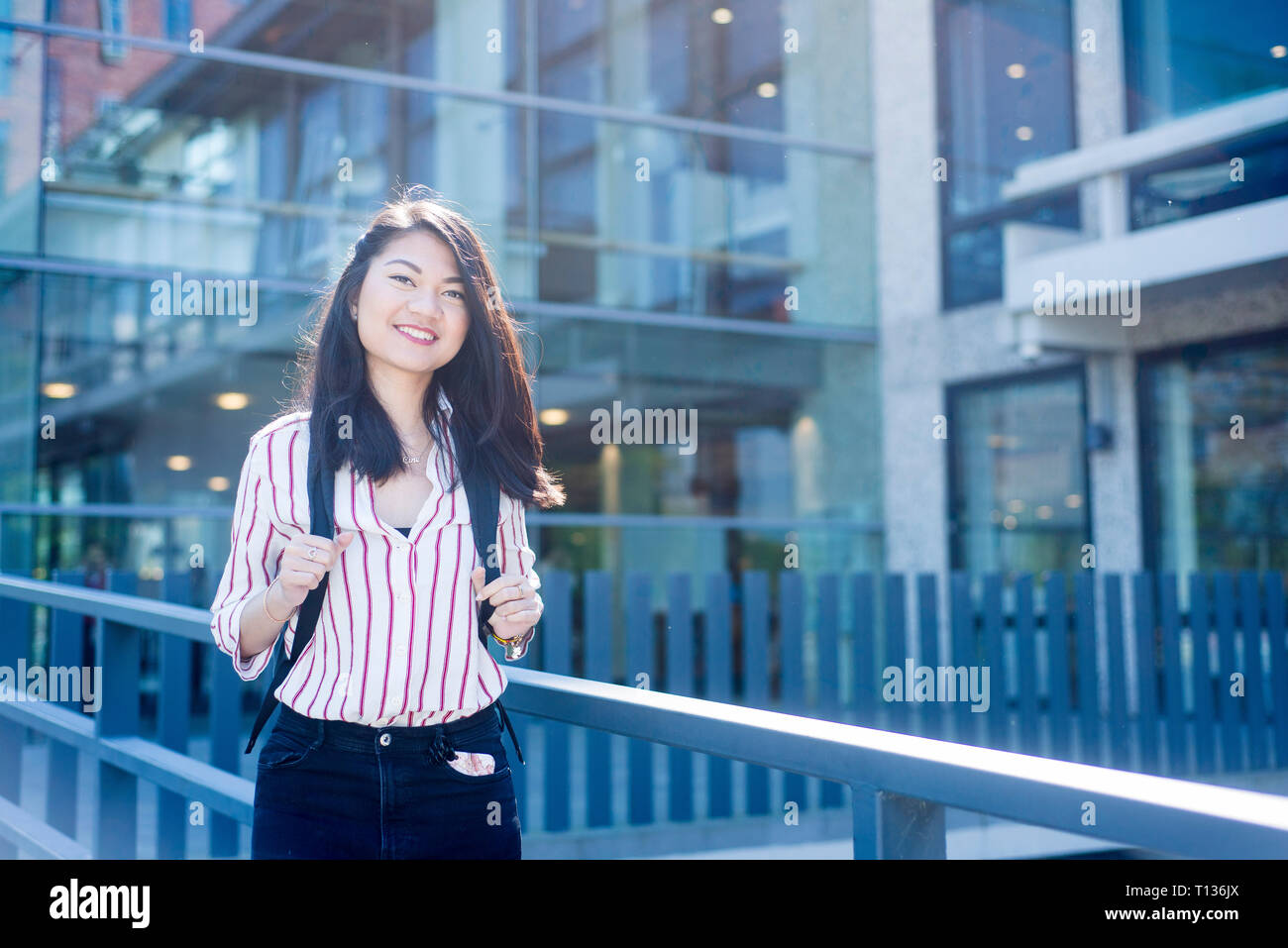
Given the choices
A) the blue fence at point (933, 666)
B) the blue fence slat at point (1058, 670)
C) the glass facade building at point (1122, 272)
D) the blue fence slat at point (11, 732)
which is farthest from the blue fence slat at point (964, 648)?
the blue fence slat at point (11, 732)

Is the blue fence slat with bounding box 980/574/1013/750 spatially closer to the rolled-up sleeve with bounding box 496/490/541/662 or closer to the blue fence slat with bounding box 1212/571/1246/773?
the blue fence slat with bounding box 1212/571/1246/773

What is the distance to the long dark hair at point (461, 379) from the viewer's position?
5.88 ft

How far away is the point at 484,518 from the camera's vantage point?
174 centimetres

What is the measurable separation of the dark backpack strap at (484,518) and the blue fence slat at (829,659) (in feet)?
14.4

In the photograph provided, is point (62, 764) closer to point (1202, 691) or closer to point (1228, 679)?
point (1202, 691)

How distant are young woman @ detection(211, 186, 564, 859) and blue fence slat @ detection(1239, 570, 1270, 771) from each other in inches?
236

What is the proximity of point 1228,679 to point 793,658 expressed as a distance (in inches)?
100

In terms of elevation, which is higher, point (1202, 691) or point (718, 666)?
point (718, 666)

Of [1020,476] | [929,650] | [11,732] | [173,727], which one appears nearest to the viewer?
[173,727]

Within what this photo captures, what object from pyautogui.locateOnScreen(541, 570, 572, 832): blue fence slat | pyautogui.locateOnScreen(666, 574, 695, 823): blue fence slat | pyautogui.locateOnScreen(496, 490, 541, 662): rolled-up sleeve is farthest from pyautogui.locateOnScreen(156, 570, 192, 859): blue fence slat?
pyautogui.locateOnScreen(666, 574, 695, 823): blue fence slat

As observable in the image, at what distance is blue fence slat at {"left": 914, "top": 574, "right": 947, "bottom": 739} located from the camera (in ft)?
20.1

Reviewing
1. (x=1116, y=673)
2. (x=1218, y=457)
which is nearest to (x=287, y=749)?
(x=1116, y=673)

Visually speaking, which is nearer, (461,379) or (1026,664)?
(461,379)
